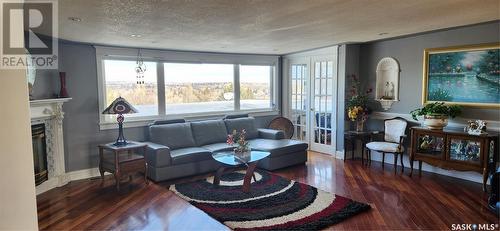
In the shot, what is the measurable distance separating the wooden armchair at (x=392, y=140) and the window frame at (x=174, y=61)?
99.9 inches

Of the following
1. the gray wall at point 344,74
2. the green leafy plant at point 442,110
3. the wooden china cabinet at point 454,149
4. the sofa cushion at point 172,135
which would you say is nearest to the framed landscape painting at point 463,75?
the green leafy plant at point 442,110

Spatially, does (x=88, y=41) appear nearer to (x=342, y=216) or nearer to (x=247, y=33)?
(x=247, y=33)

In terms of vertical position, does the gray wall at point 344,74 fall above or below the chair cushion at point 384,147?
above

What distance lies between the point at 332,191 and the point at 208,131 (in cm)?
248

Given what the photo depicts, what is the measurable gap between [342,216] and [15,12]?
122 inches

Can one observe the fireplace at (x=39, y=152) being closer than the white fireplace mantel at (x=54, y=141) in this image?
Yes

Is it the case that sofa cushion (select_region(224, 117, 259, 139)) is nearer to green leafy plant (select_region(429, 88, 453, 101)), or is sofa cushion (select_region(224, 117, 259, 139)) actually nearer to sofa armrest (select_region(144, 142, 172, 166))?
sofa armrest (select_region(144, 142, 172, 166))

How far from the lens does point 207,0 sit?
8.33ft

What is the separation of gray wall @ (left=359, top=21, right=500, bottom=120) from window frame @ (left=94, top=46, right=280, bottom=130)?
2058 mm

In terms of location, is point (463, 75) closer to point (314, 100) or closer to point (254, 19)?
point (314, 100)

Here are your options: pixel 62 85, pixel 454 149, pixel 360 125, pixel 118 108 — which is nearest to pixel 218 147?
pixel 118 108

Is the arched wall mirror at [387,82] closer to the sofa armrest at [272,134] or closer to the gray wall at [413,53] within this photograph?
the gray wall at [413,53]

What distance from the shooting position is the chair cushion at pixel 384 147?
484 centimetres

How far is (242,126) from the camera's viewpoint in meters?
6.06
